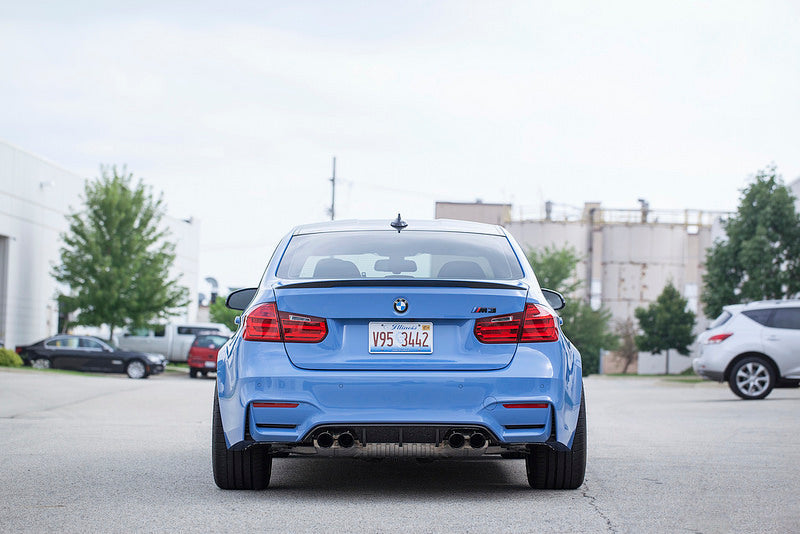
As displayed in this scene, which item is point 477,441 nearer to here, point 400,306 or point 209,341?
point 400,306

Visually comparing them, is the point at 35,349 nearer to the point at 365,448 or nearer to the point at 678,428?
the point at 678,428

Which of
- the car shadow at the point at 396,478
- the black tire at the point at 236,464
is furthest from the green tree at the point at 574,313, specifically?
the black tire at the point at 236,464

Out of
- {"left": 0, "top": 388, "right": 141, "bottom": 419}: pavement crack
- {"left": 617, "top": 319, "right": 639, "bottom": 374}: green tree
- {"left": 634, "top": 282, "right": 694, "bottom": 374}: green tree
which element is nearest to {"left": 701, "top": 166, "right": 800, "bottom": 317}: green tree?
{"left": 0, "top": 388, "right": 141, "bottom": 419}: pavement crack

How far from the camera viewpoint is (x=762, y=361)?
59.5 feet

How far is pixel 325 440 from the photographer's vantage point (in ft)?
19.7

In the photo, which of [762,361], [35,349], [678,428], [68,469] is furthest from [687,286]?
[68,469]

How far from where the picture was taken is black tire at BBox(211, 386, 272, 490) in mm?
6383

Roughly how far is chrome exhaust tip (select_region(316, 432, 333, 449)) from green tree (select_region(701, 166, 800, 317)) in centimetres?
2937

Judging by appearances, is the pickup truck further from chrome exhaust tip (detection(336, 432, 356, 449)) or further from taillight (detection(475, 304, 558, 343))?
taillight (detection(475, 304, 558, 343))

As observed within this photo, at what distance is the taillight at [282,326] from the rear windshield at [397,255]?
43 cm

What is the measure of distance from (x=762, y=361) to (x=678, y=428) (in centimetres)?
674

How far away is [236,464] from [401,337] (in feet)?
4.29

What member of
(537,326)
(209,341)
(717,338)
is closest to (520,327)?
(537,326)

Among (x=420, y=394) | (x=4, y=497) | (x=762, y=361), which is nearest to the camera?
(x=420, y=394)
